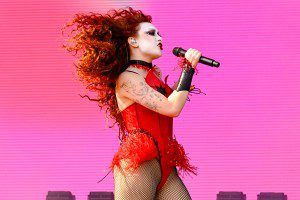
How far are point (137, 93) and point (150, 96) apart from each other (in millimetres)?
53

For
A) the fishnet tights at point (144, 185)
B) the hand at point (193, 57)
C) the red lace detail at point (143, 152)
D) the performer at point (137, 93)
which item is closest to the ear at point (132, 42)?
the performer at point (137, 93)

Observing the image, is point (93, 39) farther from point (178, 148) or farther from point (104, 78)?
point (178, 148)

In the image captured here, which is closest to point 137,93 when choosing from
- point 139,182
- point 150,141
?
point 150,141

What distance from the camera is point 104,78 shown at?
8.65 ft

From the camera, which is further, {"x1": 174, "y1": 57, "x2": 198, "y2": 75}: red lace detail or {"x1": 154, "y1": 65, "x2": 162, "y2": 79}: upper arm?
{"x1": 154, "y1": 65, "x2": 162, "y2": 79}: upper arm

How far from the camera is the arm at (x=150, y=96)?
250 centimetres

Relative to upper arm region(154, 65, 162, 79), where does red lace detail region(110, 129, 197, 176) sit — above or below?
below

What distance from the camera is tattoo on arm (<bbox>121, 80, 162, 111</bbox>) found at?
252 cm

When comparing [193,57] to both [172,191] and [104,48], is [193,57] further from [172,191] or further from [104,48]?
[172,191]

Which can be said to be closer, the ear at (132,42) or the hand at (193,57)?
the hand at (193,57)

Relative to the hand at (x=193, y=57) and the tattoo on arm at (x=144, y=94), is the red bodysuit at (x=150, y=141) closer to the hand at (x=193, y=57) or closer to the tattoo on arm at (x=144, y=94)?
the tattoo on arm at (x=144, y=94)

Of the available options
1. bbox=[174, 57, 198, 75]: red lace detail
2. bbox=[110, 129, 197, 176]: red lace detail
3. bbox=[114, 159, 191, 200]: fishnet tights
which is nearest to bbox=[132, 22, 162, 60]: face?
bbox=[174, 57, 198, 75]: red lace detail

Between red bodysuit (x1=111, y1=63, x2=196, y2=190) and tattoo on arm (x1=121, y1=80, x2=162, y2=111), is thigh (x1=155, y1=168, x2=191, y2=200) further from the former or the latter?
tattoo on arm (x1=121, y1=80, x2=162, y2=111)

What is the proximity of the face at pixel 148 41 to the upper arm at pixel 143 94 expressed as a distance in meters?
0.13
